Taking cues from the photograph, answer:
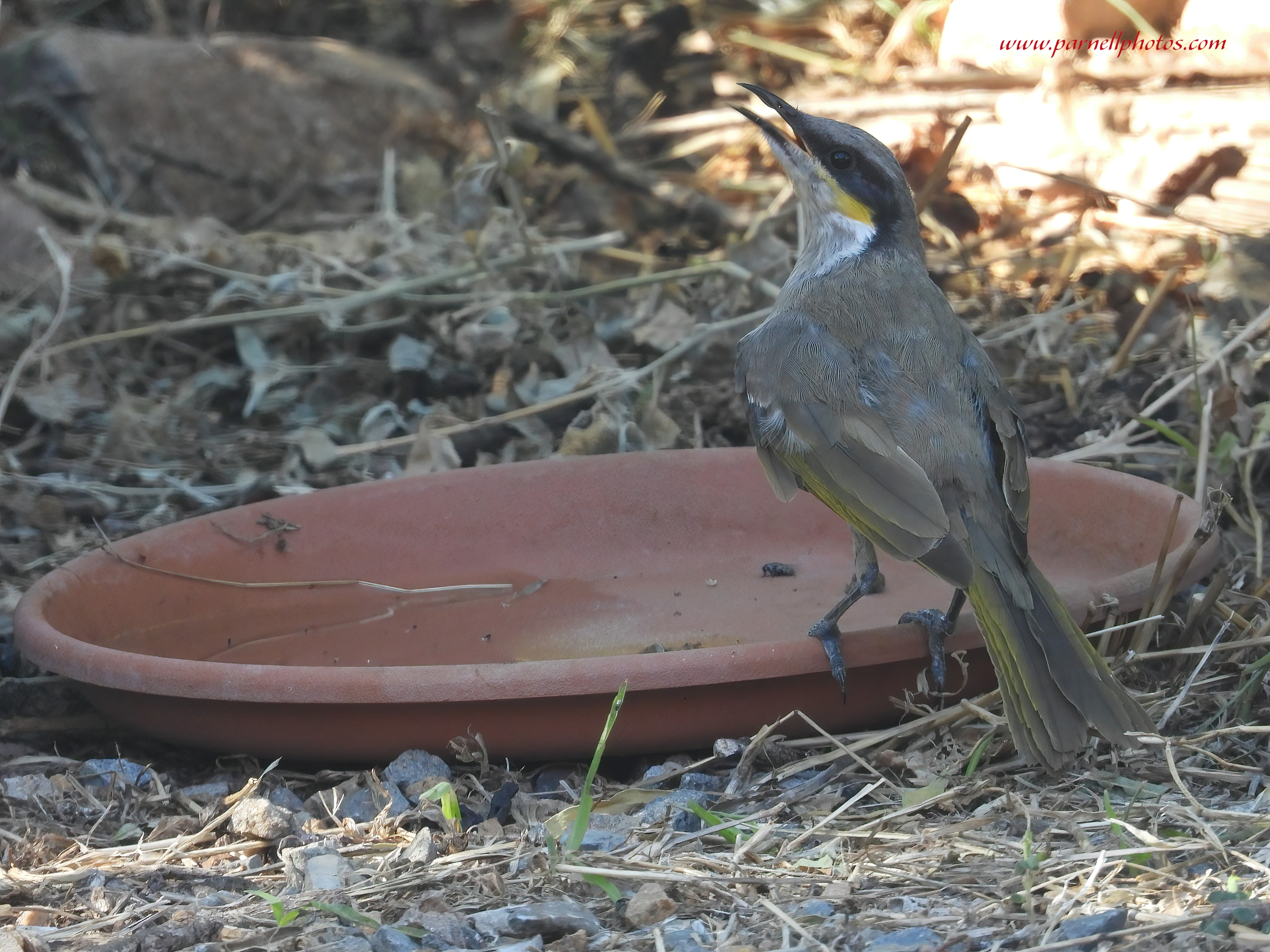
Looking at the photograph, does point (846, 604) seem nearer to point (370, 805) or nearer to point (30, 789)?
point (370, 805)

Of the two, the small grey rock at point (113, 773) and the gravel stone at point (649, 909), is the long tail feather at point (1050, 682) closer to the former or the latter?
the gravel stone at point (649, 909)

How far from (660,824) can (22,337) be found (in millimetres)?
3664

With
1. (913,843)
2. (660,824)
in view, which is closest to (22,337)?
(660,824)

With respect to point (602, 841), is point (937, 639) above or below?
above

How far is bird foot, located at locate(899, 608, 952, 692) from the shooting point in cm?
302

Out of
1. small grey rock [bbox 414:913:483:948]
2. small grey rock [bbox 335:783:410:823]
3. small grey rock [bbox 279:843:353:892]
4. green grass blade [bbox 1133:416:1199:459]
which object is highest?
green grass blade [bbox 1133:416:1199:459]

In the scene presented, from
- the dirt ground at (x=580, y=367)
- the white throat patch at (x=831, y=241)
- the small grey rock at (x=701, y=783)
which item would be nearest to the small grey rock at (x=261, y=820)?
the dirt ground at (x=580, y=367)

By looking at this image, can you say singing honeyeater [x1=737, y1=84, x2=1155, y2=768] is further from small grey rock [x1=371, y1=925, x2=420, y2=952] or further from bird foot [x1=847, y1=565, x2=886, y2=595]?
small grey rock [x1=371, y1=925, x2=420, y2=952]

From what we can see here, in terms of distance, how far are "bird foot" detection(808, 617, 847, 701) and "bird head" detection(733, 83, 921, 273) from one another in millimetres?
1230

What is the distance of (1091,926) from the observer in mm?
2221

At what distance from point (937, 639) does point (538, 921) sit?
43.8 inches

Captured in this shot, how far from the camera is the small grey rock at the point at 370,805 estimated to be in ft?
9.64

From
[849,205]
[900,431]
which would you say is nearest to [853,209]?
[849,205]

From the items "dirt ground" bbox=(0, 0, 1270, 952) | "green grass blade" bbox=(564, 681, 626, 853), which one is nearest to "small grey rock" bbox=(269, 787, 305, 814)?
"dirt ground" bbox=(0, 0, 1270, 952)
